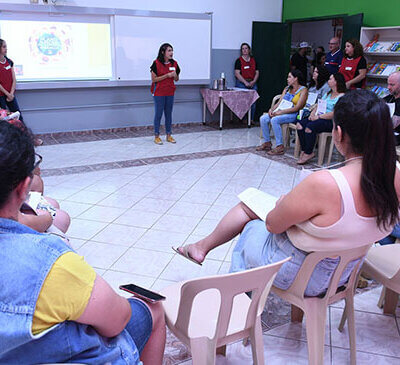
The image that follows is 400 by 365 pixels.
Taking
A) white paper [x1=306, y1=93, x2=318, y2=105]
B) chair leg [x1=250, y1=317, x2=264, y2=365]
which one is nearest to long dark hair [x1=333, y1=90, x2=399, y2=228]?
chair leg [x1=250, y1=317, x2=264, y2=365]

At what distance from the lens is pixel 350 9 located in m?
6.34

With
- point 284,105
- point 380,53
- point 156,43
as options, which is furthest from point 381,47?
point 156,43

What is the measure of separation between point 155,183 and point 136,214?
0.82 meters

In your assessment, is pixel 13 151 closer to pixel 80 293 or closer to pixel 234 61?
pixel 80 293

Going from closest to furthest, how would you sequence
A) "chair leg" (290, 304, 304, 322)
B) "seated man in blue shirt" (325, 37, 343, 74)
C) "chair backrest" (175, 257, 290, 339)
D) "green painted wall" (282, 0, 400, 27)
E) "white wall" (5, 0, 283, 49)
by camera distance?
1. "chair backrest" (175, 257, 290, 339)
2. "chair leg" (290, 304, 304, 322)
3. "green painted wall" (282, 0, 400, 27)
4. "seated man in blue shirt" (325, 37, 343, 74)
5. "white wall" (5, 0, 283, 49)

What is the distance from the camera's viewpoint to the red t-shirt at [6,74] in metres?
5.41

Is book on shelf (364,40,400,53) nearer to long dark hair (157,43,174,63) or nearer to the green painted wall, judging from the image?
the green painted wall

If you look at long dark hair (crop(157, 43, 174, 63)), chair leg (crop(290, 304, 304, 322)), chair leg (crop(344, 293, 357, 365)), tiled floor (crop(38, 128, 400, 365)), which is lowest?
tiled floor (crop(38, 128, 400, 365))

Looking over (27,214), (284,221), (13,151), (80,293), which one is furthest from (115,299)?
(27,214)

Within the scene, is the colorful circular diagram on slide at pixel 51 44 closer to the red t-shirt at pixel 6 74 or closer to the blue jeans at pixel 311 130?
the red t-shirt at pixel 6 74

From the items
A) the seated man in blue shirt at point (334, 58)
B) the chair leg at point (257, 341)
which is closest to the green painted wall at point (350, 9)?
the seated man in blue shirt at point (334, 58)

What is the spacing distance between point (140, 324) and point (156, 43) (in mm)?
5990

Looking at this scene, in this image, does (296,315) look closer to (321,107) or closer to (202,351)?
(202,351)

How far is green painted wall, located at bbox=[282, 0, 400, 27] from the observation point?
5672 millimetres
